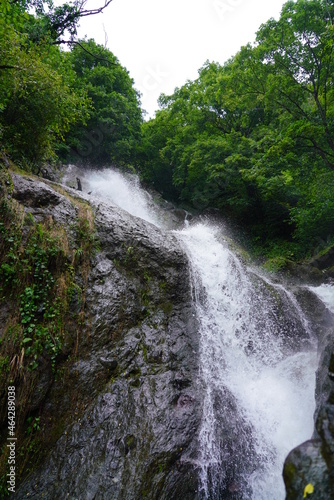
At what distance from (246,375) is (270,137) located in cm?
816

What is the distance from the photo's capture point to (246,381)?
502 cm

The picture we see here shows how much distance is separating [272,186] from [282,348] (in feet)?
21.6

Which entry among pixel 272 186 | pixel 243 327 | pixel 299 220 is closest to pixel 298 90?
pixel 272 186

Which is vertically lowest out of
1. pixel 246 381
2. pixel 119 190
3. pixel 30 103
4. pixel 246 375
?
pixel 246 381

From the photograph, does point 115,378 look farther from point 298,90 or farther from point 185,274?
point 298,90

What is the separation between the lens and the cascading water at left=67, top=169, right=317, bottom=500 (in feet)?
12.1

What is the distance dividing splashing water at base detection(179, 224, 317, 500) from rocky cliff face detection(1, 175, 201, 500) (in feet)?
1.14

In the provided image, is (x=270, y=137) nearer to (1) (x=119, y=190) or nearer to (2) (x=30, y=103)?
(2) (x=30, y=103)

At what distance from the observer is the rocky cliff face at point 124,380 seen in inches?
131

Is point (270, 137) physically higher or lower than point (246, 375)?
higher

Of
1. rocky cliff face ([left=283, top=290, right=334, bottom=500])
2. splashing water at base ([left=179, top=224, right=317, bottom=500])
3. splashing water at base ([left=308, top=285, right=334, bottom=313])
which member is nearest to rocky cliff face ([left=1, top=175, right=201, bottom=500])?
splashing water at base ([left=179, top=224, right=317, bottom=500])

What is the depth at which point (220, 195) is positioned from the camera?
13.7m

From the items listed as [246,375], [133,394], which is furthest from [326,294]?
[133,394]

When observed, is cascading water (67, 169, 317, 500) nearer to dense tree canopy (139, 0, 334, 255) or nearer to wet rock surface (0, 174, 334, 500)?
wet rock surface (0, 174, 334, 500)
